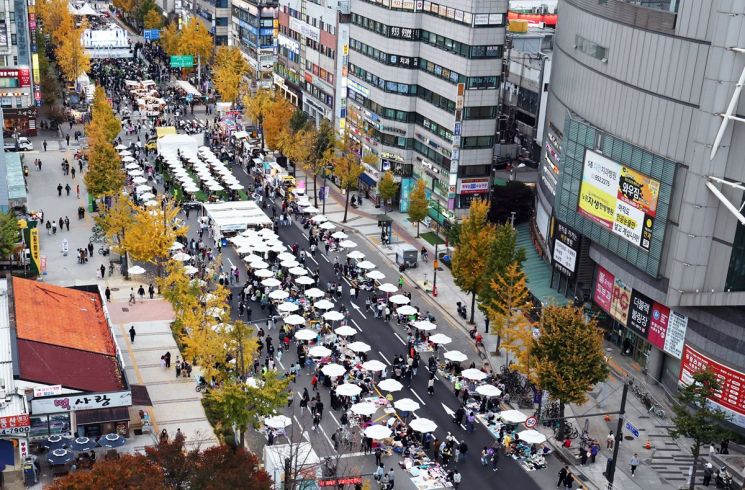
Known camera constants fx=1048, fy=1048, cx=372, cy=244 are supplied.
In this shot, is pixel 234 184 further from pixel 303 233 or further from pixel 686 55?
pixel 686 55

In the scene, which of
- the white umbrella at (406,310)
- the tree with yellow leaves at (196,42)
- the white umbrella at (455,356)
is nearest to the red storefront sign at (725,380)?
the white umbrella at (455,356)

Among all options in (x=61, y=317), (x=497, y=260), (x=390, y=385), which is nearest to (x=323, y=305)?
(x=390, y=385)

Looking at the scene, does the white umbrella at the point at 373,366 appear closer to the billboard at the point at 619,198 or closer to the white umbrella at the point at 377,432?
the white umbrella at the point at 377,432

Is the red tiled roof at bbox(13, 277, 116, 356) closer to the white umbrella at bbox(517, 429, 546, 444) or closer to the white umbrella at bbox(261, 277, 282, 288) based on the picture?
the white umbrella at bbox(261, 277, 282, 288)

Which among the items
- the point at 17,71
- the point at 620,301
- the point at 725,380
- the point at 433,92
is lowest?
the point at 725,380

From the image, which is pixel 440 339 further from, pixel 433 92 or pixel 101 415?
pixel 433 92

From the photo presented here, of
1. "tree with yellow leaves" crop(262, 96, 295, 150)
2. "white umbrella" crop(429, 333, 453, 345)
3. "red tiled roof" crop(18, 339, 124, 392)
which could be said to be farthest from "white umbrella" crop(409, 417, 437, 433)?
"tree with yellow leaves" crop(262, 96, 295, 150)

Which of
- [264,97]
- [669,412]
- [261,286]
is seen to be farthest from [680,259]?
[264,97]
